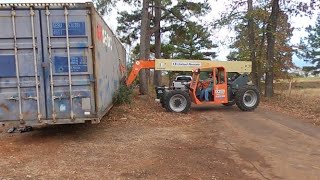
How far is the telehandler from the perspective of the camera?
16234 millimetres

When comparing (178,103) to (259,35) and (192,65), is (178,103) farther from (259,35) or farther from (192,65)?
(259,35)

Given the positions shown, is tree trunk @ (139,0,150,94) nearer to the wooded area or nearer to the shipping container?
the wooded area

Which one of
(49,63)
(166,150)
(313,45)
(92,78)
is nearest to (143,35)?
(92,78)

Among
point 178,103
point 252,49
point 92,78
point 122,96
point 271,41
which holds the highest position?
point 271,41

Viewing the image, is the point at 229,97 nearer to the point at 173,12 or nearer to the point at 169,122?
the point at 169,122

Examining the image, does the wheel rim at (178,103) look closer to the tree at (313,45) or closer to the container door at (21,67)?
the container door at (21,67)

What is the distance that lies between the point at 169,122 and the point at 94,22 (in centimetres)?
495

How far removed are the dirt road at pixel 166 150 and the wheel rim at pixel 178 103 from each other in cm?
194

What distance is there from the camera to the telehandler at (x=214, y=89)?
16234mm

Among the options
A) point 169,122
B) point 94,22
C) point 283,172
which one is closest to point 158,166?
point 283,172

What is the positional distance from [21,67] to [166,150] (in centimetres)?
388

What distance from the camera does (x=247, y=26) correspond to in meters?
26.3

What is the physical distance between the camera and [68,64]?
32.6ft

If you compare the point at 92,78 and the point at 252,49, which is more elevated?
the point at 252,49
